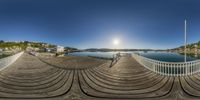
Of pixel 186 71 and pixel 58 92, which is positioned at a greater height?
pixel 186 71

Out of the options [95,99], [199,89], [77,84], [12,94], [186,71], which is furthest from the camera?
[186,71]

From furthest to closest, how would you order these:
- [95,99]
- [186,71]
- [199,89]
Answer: [186,71]
[199,89]
[95,99]

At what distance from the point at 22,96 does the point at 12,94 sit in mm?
415

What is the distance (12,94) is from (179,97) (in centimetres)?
511

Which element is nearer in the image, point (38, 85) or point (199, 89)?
point (199, 89)

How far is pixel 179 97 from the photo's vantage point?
538cm

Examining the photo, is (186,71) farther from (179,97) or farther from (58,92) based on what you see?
(58,92)

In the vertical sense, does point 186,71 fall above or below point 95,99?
above

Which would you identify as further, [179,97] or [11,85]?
[11,85]

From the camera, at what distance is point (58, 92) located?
582 centimetres

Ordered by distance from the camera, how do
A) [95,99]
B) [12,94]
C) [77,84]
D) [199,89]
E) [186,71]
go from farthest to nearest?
[186,71] < [77,84] < [199,89] < [12,94] < [95,99]

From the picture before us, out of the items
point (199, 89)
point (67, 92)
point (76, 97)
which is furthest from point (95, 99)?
point (199, 89)

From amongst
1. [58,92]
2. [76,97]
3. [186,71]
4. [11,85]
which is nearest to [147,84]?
[186,71]

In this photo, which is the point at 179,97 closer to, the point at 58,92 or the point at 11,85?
the point at 58,92
